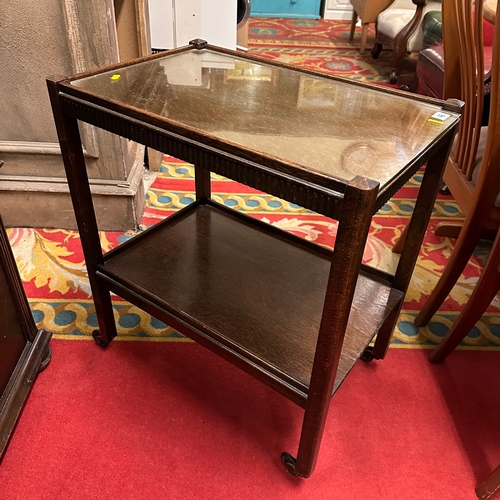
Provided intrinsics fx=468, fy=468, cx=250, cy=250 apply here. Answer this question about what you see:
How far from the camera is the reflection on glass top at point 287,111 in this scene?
83 centimetres

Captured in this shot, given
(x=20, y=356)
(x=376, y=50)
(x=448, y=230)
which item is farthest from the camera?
(x=376, y=50)

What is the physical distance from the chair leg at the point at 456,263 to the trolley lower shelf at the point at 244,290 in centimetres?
28

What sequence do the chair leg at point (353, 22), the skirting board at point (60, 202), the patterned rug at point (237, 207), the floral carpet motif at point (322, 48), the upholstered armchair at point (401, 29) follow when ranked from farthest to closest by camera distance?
1. the chair leg at point (353, 22)
2. the floral carpet motif at point (322, 48)
3. the upholstered armchair at point (401, 29)
4. the skirting board at point (60, 202)
5. the patterned rug at point (237, 207)

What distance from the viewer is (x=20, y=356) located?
1234mm

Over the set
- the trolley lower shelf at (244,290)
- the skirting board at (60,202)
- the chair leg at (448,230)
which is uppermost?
the trolley lower shelf at (244,290)

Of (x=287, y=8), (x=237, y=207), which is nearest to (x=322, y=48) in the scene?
(x=287, y=8)

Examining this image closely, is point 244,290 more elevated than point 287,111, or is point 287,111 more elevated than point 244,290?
point 287,111

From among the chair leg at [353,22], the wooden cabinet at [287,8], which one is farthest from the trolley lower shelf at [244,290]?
the wooden cabinet at [287,8]

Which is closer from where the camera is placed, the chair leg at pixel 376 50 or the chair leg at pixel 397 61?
the chair leg at pixel 397 61

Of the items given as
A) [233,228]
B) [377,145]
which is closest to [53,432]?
[233,228]

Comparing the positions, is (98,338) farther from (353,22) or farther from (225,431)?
(353,22)

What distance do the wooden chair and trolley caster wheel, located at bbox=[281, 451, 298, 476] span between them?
1.85 feet

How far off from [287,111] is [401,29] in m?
2.98

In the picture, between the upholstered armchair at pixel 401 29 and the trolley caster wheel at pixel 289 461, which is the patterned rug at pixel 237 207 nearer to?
the trolley caster wheel at pixel 289 461
